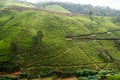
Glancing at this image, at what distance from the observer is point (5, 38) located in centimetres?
19600

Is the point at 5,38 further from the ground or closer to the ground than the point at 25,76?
further from the ground

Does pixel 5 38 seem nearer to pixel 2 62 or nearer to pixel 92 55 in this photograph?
pixel 2 62

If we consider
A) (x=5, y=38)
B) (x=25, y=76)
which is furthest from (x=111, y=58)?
(x=5, y=38)

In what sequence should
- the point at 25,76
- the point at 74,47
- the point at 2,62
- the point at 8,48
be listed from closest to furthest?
the point at 25,76 → the point at 2,62 → the point at 8,48 → the point at 74,47

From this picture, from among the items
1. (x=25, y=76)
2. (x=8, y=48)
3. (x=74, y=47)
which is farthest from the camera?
(x=74, y=47)

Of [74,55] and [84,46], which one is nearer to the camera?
[74,55]

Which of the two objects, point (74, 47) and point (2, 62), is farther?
point (74, 47)

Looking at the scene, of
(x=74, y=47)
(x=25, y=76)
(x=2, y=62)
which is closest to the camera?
(x=25, y=76)

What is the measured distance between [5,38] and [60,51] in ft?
142

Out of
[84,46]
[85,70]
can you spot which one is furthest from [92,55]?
[85,70]

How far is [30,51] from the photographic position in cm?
18375

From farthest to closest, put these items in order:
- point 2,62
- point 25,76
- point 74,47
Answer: point 74,47, point 2,62, point 25,76

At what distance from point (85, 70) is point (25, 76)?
37.8 meters

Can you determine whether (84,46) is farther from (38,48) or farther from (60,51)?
(38,48)
